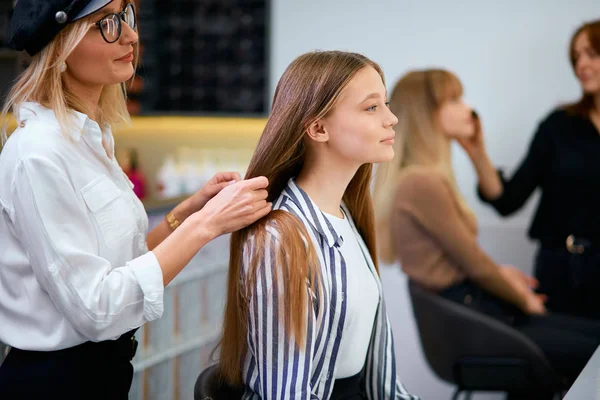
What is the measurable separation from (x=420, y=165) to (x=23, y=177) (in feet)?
6.52

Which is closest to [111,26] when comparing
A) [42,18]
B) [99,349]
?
[42,18]

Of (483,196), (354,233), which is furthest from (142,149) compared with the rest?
(354,233)

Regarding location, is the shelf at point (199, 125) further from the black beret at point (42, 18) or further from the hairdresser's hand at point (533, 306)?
the black beret at point (42, 18)

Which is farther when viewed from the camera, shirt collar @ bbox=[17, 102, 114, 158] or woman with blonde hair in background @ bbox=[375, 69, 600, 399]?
woman with blonde hair in background @ bbox=[375, 69, 600, 399]

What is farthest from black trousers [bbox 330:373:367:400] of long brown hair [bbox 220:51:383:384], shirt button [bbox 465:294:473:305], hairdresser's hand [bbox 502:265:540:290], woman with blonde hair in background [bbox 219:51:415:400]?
hairdresser's hand [bbox 502:265:540:290]

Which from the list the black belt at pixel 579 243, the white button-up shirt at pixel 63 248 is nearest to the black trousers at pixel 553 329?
the black belt at pixel 579 243

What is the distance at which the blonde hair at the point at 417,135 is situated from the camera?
2896mm

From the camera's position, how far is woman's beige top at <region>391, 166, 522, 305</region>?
282 cm

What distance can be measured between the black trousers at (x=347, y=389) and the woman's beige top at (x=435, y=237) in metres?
1.46

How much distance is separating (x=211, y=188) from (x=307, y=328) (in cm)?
38

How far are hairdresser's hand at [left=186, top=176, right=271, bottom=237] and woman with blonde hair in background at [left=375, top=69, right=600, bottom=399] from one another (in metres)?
1.66

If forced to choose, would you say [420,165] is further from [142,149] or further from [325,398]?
[142,149]

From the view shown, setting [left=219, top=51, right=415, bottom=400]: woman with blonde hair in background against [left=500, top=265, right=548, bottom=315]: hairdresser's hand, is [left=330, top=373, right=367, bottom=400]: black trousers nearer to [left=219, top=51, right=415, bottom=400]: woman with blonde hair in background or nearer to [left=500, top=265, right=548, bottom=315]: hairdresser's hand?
[left=219, top=51, right=415, bottom=400]: woman with blonde hair in background

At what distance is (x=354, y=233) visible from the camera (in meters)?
1.47
